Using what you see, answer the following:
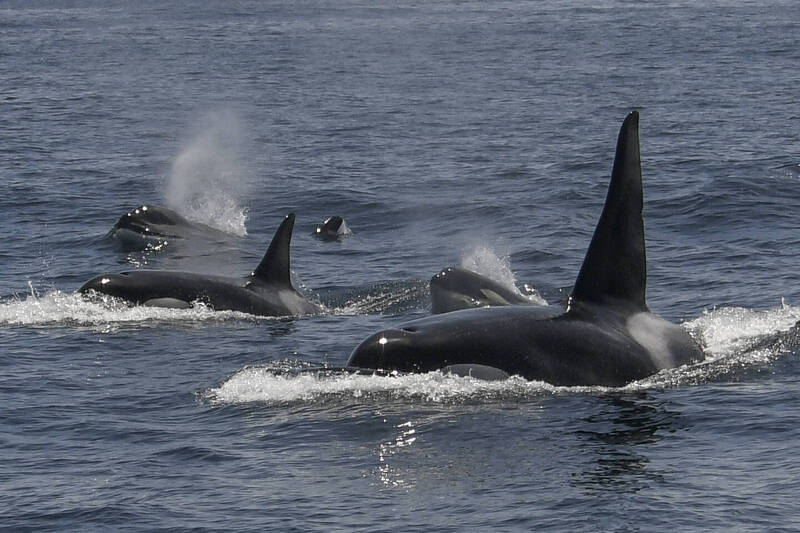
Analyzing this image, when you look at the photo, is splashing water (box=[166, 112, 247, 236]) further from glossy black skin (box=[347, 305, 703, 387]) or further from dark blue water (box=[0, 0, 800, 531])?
glossy black skin (box=[347, 305, 703, 387])

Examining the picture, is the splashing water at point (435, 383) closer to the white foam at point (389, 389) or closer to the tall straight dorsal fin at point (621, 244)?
the white foam at point (389, 389)

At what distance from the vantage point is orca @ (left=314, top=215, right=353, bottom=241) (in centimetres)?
3381

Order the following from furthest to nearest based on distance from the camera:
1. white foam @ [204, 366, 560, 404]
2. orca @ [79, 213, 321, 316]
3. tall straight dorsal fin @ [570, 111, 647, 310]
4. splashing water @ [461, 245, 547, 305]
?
splashing water @ [461, 245, 547, 305], orca @ [79, 213, 321, 316], tall straight dorsal fin @ [570, 111, 647, 310], white foam @ [204, 366, 560, 404]

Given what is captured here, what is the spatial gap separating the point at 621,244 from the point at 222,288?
354 inches

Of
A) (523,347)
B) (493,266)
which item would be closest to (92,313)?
(493,266)

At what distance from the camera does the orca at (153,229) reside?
3269 cm

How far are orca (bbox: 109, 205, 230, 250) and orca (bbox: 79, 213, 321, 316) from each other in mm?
6934

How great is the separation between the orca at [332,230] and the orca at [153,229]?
2139 mm

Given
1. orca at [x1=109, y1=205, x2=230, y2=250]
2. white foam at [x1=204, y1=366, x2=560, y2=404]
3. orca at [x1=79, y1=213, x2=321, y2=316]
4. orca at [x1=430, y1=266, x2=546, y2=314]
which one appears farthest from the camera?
orca at [x1=109, y1=205, x2=230, y2=250]

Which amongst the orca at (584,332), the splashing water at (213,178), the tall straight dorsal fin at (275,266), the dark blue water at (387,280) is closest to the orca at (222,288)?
the tall straight dorsal fin at (275,266)

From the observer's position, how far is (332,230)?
1332 inches

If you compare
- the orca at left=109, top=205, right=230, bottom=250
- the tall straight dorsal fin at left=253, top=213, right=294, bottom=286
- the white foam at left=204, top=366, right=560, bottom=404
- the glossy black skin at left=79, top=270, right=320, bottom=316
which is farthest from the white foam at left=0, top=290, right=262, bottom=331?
the orca at left=109, top=205, right=230, bottom=250

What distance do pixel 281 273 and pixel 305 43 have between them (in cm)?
6495

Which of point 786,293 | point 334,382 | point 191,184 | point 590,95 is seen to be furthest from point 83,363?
point 590,95
